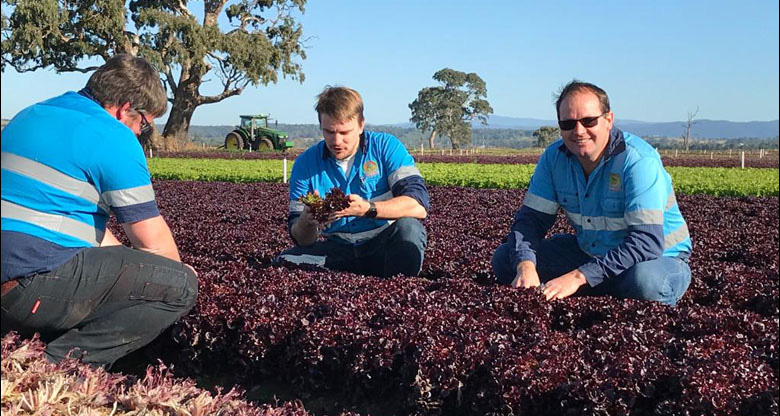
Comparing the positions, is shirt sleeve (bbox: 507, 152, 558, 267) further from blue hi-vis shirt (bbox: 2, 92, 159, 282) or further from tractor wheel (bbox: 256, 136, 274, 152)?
tractor wheel (bbox: 256, 136, 274, 152)

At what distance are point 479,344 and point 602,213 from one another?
1565 mm

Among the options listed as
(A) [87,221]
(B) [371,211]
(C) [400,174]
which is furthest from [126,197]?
(C) [400,174]

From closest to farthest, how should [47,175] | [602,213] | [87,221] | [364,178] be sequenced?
[47,175] < [87,221] < [602,213] < [364,178]

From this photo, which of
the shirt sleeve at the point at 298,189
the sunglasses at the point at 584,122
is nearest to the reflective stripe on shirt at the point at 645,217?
the sunglasses at the point at 584,122

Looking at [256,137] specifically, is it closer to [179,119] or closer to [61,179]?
[179,119]

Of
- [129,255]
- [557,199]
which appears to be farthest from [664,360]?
[129,255]

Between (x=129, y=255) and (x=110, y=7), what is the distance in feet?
133

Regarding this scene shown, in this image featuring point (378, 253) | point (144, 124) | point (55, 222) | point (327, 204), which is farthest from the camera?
point (378, 253)

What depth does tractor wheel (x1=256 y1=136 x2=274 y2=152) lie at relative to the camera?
47856mm

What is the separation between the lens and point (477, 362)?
11.1 ft

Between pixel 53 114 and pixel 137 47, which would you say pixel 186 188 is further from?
pixel 137 47

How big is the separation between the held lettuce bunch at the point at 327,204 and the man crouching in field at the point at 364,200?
4.4 inches

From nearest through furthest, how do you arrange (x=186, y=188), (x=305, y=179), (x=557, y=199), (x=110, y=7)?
1. (x=557, y=199)
2. (x=305, y=179)
3. (x=186, y=188)
4. (x=110, y=7)

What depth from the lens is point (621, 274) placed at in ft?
14.7
